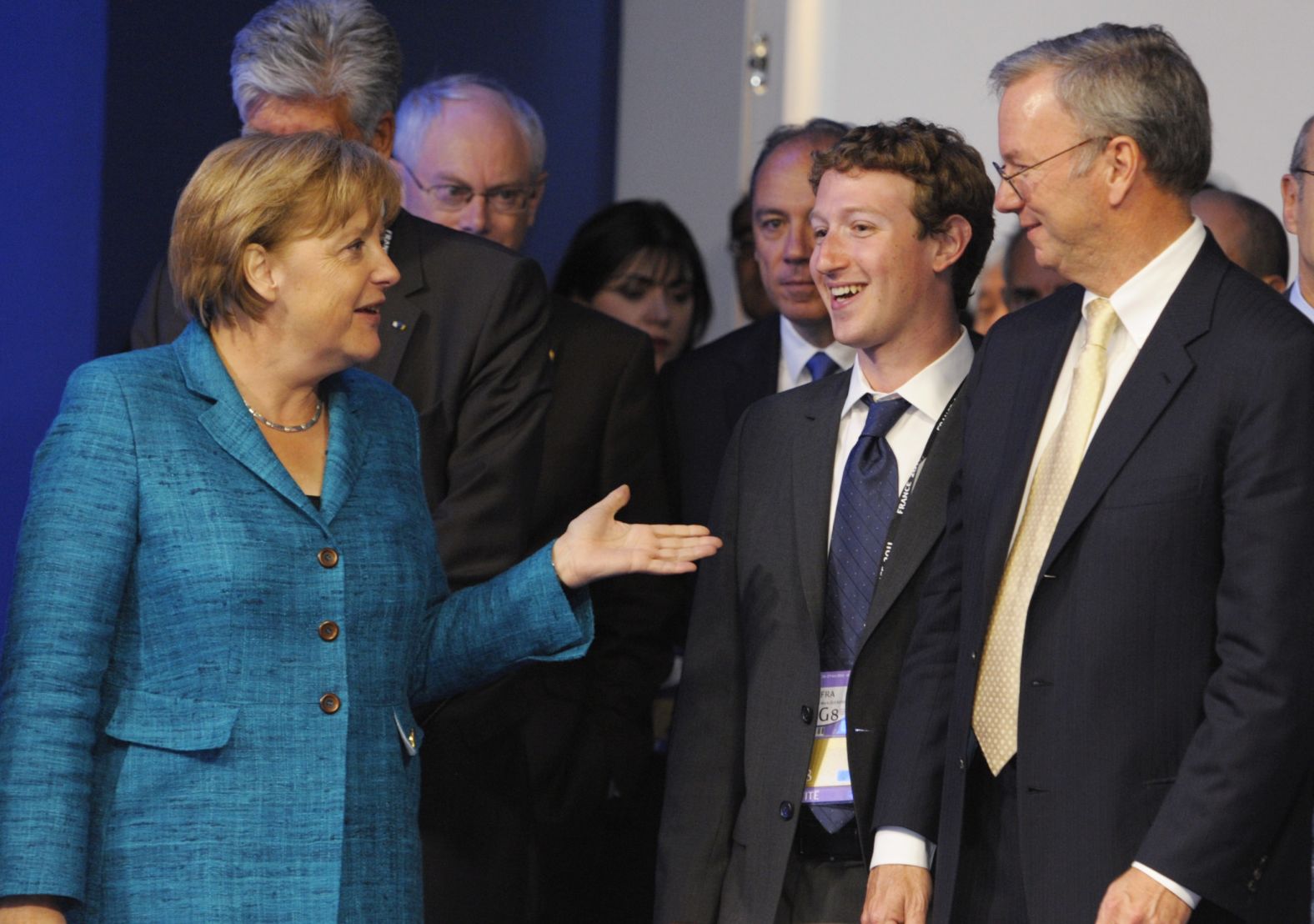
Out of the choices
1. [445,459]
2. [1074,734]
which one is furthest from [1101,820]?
[445,459]

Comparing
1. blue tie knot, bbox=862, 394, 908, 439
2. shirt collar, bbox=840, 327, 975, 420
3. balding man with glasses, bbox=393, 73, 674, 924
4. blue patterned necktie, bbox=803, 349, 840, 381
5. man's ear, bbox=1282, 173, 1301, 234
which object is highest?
man's ear, bbox=1282, 173, 1301, 234

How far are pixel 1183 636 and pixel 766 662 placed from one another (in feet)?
2.51

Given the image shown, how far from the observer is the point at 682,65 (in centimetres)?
617

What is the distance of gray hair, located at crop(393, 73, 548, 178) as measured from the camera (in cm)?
435

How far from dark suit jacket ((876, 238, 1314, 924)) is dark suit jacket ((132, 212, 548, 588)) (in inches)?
39.7

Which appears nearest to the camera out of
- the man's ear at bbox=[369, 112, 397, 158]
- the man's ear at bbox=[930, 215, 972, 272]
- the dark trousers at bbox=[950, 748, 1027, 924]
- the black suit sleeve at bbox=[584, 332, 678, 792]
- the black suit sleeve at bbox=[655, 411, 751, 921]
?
the dark trousers at bbox=[950, 748, 1027, 924]

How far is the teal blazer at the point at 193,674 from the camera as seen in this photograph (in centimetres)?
234

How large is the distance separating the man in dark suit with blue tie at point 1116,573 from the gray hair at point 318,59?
1.31 metres

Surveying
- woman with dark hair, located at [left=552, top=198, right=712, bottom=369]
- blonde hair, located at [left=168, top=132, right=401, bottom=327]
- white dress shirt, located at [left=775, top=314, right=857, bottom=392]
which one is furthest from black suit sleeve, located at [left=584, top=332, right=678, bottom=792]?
blonde hair, located at [left=168, top=132, right=401, bottom=327]

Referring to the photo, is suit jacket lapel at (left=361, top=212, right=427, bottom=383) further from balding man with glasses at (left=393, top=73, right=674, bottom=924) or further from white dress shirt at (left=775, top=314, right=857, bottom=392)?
white dress shirt at (left=775, top=314, right=857, bottom=392)

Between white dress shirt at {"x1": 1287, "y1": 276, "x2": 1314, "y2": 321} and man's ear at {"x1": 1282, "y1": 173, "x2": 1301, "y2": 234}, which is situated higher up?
man's ear at {"x1": 1282, "y1": 173, "x2": 1301, "y2": 234}

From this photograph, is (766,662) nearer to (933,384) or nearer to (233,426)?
(933,384)

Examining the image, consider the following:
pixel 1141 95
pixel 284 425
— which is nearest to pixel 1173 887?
pixel 1141 95

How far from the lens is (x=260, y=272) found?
8.53 ft
